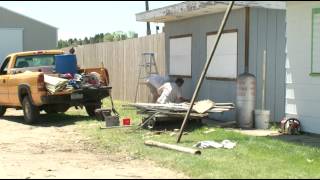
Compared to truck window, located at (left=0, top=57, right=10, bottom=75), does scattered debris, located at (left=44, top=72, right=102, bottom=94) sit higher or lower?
lower

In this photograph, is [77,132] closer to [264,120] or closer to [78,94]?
[78,94]

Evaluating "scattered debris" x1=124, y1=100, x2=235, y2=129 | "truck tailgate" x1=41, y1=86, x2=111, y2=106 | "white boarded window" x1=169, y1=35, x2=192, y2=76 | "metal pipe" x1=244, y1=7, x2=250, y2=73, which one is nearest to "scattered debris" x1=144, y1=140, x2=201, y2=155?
"scattered debris" x1=124, y1=100, x2=235, y2=129

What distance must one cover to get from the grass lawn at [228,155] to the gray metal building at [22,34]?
89.9ft

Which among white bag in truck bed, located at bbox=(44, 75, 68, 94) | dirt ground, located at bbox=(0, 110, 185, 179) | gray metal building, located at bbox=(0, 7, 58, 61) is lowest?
dirt ground, located at bbox=(0, 110, 185, 179)

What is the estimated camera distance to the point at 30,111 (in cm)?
1573

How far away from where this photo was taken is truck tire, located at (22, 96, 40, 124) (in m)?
15.7

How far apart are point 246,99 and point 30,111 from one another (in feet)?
19.1

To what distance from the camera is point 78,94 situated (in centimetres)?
1554

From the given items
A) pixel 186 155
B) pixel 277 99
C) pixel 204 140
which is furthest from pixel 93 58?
Answer: pixel 186 155

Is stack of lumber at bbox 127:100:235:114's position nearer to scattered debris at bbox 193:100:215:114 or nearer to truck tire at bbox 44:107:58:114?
scattered debris at bbox 193:100:215:114

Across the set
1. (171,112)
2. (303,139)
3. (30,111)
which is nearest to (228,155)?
(303,139)

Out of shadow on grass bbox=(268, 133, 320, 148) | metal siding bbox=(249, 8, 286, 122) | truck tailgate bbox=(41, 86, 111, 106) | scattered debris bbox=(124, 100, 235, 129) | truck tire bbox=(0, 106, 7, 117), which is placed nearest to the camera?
shadow on grass bbox=(268, 133, 320, 148)

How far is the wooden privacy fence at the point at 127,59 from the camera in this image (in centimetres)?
1938

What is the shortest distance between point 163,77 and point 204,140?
5.71 metres
